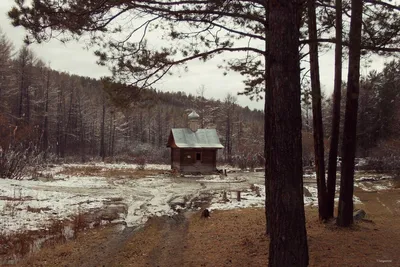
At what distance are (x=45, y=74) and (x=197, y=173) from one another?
34202mm

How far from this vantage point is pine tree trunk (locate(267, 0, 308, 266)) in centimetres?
470

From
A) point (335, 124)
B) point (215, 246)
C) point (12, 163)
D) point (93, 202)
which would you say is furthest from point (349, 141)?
point (12, 163)

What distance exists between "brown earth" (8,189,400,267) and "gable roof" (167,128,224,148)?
22.8m

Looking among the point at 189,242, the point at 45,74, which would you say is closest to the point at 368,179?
the point at 189,242

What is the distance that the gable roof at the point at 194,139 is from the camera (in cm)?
3375

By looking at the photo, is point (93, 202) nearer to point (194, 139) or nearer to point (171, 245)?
point (171, 245)

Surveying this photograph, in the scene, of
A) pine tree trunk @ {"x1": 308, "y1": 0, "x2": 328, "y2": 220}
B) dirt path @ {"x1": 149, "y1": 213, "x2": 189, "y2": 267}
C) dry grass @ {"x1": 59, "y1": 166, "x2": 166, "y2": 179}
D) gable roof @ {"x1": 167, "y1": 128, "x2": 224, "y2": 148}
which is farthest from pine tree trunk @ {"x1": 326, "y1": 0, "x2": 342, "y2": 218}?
gable roof @ {"x1": 167, "y1": 128, "x2": 224, "y2": 148}

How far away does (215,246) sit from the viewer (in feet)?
26.5

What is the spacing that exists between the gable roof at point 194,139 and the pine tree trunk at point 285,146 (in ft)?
93.5

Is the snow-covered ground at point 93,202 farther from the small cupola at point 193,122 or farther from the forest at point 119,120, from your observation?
the small cupola at point 193,122

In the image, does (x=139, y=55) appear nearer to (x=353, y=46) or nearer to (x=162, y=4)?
(x=162, y=4)

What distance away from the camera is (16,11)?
20.7ft

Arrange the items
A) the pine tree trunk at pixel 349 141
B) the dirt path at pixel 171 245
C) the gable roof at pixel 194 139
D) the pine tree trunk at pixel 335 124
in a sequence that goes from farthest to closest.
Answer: the gable roof at pixel 194 139, the pine tree trunk at pixel 335 124, the pine tree trunk at pixel 349 141, the dirt path at pixel 171 245

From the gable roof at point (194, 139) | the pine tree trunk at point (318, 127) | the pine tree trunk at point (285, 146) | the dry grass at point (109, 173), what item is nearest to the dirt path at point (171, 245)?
the pine tree trunk at point (285, 146)
